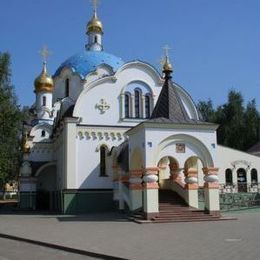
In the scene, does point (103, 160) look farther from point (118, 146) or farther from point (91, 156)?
point (118, 146)

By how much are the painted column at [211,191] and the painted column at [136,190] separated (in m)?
2.93

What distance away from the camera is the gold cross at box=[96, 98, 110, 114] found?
2839 cm

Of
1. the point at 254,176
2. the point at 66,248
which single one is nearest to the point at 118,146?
the point at 254,176

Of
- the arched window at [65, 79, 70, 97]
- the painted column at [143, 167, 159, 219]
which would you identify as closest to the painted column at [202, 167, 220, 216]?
the painted column at [143, 167, 159, 219]

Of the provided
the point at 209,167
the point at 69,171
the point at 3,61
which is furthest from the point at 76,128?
the point at 209,167

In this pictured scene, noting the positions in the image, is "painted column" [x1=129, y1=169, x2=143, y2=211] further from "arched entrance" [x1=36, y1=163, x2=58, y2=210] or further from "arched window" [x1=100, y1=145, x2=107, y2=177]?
"arched entrance" [x1=36, y1=163, x2=58, y2=210]

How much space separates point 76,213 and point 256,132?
3265 centimetres

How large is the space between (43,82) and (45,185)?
8.10m

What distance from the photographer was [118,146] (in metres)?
27.3

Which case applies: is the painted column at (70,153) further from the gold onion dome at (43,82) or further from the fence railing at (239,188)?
the gold onion dome at (43,82)

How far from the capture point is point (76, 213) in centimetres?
2650

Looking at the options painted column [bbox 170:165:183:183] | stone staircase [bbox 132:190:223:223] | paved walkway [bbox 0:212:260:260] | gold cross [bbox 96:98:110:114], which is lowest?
paved walkway [bbox 0:212:260:260]

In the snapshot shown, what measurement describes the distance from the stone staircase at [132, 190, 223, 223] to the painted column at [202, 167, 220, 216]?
380 millimetres

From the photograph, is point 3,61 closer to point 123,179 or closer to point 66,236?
point 123,179
